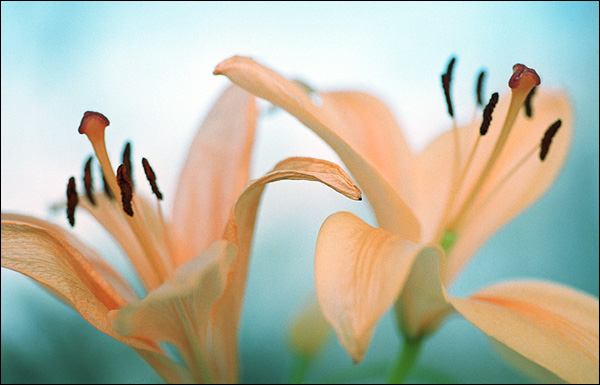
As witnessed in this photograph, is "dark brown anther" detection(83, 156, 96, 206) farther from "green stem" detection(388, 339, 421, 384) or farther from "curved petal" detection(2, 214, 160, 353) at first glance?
"green stem" detection(388, 339, 421, 384)

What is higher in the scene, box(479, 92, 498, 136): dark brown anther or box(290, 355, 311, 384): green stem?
box(479, 92, 498, 136): dark brown anther

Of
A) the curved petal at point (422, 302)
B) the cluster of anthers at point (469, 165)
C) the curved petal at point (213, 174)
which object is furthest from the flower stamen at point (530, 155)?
the curved petal at point (213, 174)

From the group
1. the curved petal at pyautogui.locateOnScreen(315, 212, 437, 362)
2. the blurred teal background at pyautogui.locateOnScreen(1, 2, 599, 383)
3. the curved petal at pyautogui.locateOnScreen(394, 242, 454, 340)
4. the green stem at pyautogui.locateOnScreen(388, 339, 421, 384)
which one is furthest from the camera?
the blurred teal background at pyautogui.locateOnScreen(1, 2, 599, 383)

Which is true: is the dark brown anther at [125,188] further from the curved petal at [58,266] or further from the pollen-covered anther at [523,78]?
the pollen-covered anther at [523,78]

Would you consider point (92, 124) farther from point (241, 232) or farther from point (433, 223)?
point (433, 223)

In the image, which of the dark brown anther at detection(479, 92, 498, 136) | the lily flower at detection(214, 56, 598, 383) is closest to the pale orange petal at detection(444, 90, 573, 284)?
the lily flower at detection(214, 56, 598, 383)
